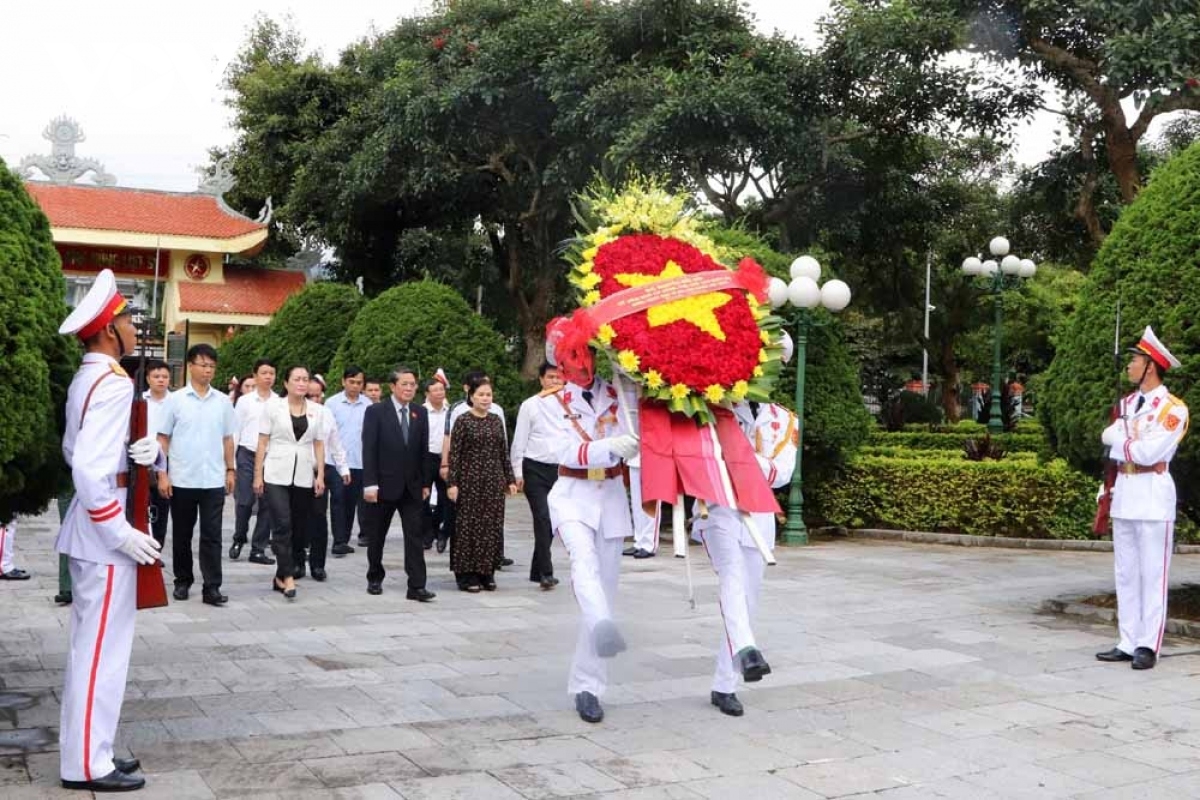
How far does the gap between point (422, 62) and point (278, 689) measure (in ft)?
62.3

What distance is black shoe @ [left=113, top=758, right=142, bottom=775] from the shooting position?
4461 mm

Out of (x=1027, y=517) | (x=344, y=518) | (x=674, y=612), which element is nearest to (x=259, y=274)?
(x=344, y=518)

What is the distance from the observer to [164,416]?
870 cm

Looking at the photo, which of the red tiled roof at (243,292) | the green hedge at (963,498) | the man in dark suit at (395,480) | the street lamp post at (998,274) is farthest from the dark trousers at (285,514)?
the red tiled roof at (243,292)

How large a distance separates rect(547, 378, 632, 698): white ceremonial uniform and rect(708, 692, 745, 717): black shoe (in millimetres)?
549

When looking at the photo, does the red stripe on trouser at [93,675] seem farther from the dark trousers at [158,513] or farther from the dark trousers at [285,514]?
the dark trousers at [158,513]

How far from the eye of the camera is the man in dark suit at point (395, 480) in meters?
9.13

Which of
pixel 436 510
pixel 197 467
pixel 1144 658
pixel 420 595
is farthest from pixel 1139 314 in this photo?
pixel 436 510

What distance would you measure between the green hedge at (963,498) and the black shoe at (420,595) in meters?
6.39

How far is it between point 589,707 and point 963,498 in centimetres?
904

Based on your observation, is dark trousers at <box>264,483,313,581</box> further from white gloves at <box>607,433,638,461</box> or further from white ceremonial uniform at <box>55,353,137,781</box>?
white ceremonial uniform at <box>55,353,137,781</box>

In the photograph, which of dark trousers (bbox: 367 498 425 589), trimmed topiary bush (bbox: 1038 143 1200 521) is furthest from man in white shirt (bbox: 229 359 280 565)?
trimmed topiary bush (bbox: 1038 143 1200 521)

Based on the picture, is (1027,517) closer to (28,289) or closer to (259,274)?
(28,289)

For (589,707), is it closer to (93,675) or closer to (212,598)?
(93,675)
